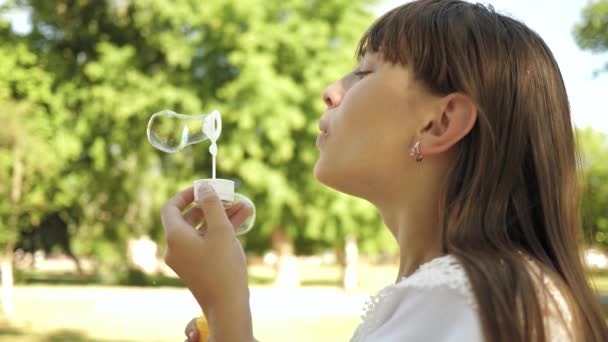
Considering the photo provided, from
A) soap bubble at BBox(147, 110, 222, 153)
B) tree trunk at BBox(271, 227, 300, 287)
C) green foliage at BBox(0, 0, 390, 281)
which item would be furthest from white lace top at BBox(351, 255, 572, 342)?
tree trunk at BBox(271, 227, 300, 287)

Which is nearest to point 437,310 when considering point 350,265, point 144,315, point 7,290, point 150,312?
point 144,315

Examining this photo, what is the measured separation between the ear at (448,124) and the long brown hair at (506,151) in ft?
0.04

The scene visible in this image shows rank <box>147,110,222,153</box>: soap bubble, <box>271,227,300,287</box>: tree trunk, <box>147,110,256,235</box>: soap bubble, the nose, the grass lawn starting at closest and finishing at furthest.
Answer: the nose, <box>147,110,256,235</box>: soap bubble, <box>147,110,222,153</box>: soap bubble, the grass lawn, <box>271,227,300,287</box>: tree trunk

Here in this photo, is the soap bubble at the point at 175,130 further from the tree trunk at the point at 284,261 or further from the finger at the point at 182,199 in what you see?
the tree trunk at the point at 284,261

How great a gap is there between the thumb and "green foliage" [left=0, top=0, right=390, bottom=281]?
1230cm

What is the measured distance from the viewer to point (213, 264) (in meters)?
0.89

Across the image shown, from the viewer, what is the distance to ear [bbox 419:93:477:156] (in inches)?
33.6

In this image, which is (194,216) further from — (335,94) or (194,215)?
(335,94)

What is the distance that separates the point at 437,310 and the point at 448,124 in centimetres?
24

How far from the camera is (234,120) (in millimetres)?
14078

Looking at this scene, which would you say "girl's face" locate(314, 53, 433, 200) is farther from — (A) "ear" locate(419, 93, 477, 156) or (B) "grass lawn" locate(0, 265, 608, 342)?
(B) "grass lawn" locate(0, 265, 608, 342)

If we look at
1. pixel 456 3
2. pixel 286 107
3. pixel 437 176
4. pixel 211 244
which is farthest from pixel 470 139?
A: pixel 286 107

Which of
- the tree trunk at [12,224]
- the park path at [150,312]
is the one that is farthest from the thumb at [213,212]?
the tree trunk at [12,224]

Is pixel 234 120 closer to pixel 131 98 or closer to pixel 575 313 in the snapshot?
pixel 131 98
